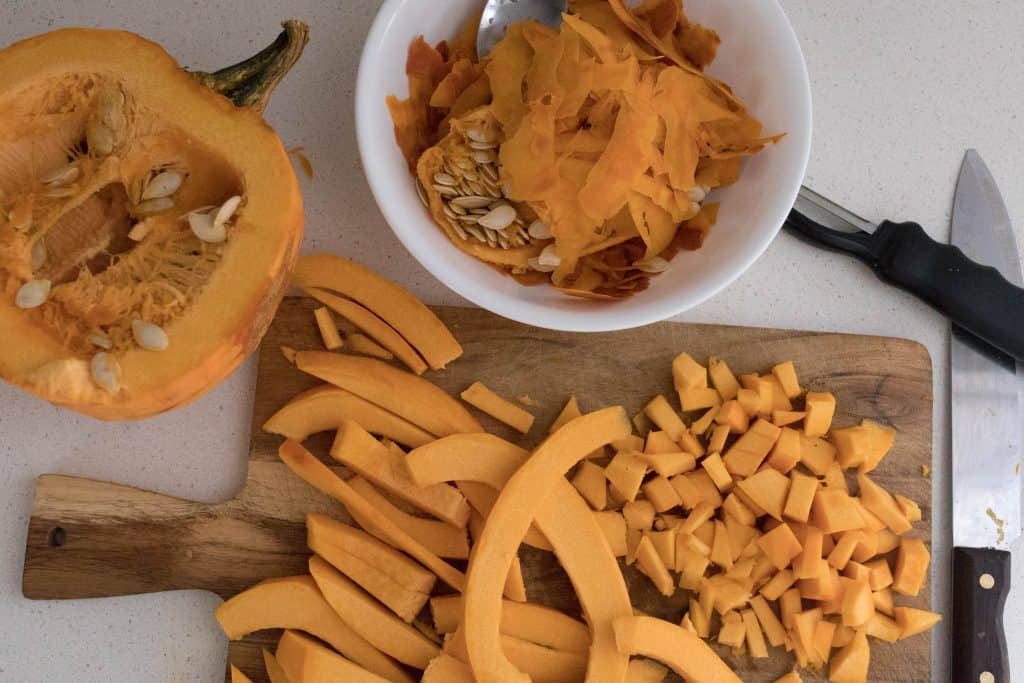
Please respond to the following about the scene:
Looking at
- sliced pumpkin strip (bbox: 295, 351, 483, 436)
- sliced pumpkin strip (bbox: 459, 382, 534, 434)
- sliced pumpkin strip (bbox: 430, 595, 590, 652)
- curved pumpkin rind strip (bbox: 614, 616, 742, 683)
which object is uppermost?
sliced pumpkin strip (bbox: 459, 382, 534, 434)

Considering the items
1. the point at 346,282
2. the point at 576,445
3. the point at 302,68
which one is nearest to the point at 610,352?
the point at 576,445

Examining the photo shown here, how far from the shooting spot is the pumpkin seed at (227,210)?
0.97m

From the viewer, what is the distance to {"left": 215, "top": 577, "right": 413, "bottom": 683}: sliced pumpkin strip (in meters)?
1.18

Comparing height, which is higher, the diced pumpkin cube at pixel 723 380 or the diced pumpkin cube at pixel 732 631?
the diced pumpkin cube at pixel 723 380

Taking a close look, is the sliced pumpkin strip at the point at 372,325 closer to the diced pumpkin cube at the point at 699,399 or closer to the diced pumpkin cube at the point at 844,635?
the diced pumpkin cube at the point at 699,399

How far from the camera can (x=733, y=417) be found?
123cm

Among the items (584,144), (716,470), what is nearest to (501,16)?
(584,144)

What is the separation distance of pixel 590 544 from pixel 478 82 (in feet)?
2.03

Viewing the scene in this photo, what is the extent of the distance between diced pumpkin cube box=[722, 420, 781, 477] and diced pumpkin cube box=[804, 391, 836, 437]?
47 millimetres

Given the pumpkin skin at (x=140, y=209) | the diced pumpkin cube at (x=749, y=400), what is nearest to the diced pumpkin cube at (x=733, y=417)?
the diced pumpkin cube at (x=749, y=400)

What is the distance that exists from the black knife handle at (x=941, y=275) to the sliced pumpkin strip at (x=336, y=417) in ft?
2.06

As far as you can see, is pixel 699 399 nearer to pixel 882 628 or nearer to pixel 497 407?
pixel 497 407

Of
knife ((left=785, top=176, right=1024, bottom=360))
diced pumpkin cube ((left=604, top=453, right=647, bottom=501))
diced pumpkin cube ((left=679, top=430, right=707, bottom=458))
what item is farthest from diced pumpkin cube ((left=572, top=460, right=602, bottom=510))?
knife ((left=785, top=176, right=1024, bottom=360))

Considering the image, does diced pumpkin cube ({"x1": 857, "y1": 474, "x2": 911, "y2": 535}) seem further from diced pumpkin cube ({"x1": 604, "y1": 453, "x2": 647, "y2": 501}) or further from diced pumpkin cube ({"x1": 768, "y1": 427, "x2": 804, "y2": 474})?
diced pumpkin cube ({"x1": 604, "y1": 453, "x2": 647, "y2": 501})
